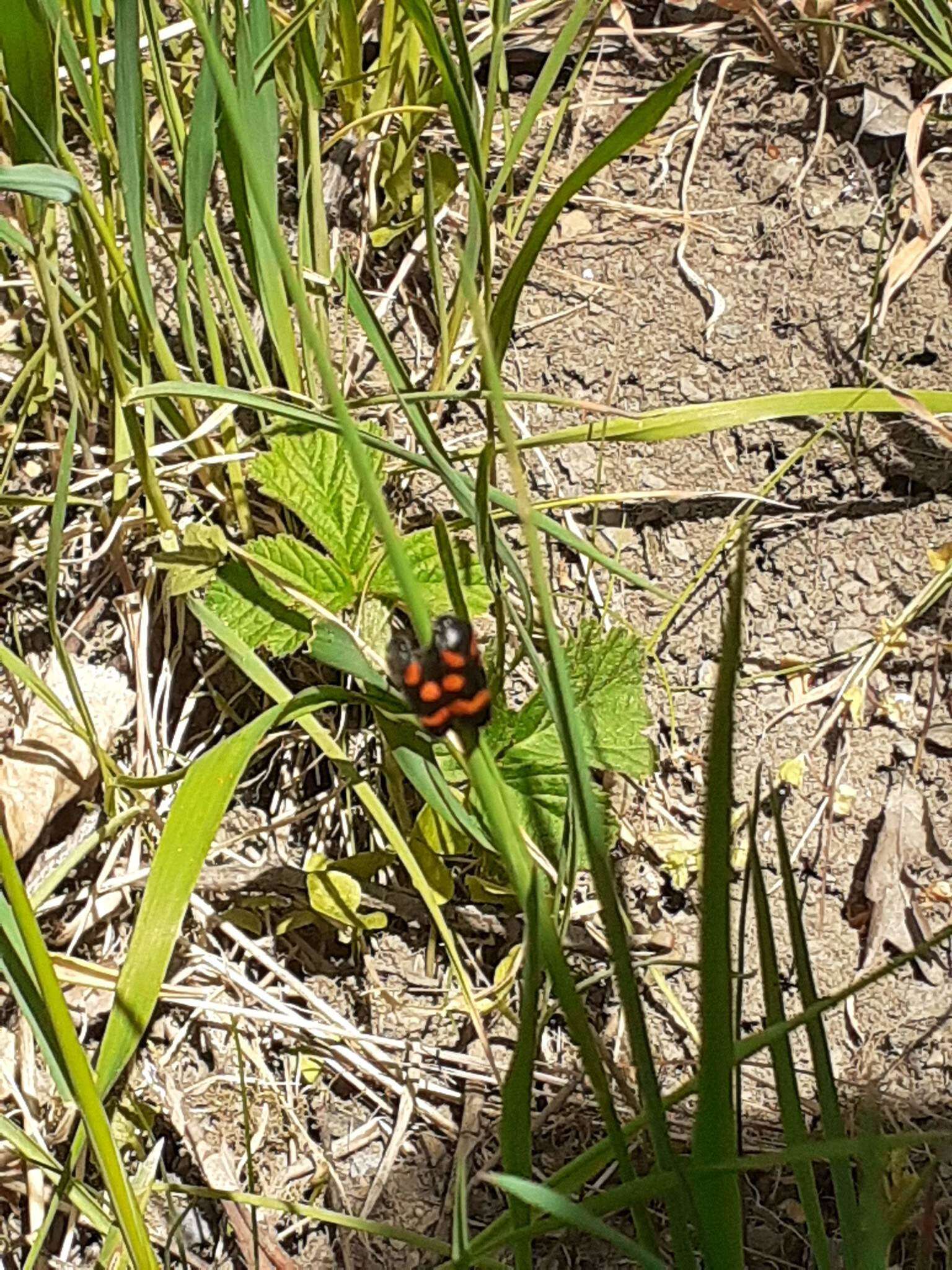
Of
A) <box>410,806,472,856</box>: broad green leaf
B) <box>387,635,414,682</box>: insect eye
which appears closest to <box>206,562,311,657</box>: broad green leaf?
<box>387,635,414,682</box>: insect eye

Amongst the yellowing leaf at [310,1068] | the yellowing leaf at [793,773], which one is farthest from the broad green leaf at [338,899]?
the yellowing leaf at [793,773]

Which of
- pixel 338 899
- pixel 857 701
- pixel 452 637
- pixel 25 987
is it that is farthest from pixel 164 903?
pixel 857 701

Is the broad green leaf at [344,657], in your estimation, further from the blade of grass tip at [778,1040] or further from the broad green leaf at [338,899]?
the blade of grass tip at [778,1040]

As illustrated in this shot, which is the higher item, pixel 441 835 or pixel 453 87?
pixel 453 87

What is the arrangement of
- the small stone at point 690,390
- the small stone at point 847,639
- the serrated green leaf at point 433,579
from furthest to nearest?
the small stone at point 690,390 → the small stone at point 847,639 → the serrated green leaf at point 433,579

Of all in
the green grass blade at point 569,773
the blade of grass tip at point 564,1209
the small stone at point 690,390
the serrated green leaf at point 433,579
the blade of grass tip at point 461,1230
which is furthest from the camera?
the small stone at point 690,390

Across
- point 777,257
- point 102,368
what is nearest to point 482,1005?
point 102,368

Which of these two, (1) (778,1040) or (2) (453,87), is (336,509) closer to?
(2) (453,87)
